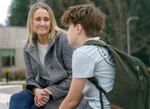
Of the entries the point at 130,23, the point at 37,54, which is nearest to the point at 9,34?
the point at 130,23

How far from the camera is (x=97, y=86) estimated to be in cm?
293

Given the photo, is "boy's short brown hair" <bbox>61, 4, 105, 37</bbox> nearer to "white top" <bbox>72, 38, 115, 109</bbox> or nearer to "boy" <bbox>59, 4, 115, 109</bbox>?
"boy" <bbox>59, 4, 115, 109</bbox>

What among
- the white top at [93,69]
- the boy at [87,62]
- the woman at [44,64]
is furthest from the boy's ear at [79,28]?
the woman at [44,64]

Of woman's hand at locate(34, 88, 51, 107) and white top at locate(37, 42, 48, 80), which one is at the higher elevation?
white top at locate(37, 42, 48, 80)

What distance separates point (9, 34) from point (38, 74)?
159 ft

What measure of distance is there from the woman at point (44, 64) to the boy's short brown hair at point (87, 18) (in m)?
0.94

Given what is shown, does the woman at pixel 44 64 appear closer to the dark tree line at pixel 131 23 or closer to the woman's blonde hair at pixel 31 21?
the woman's blonde hair at pixel 31 21

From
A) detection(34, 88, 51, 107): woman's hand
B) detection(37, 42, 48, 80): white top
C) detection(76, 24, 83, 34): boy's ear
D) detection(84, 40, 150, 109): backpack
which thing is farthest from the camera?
detection(37, 42, 48, 80): white top

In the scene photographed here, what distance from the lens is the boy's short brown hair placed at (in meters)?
2.93

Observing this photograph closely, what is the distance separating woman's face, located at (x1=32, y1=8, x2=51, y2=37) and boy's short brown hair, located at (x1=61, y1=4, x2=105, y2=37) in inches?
40.3

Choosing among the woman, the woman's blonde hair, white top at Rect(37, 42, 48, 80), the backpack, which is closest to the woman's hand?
the woman

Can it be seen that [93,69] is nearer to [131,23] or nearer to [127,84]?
[127,84]

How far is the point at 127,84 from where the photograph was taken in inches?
112

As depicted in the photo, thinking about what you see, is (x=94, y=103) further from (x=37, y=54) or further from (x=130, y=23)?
(x=130, y=23)
